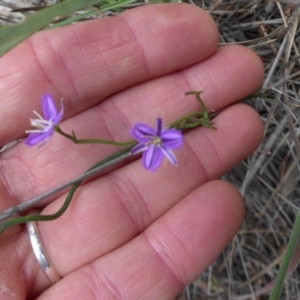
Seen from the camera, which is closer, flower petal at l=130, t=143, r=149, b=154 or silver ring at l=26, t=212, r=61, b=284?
flower petal at l=130, t=143, r=149, b=154

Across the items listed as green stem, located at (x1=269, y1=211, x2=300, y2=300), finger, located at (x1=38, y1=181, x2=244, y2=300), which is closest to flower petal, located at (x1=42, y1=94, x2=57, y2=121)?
finger, located at (x1=38, y1=181, x2=244, y2=300)

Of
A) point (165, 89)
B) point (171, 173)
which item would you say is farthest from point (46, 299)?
point (165, 89)

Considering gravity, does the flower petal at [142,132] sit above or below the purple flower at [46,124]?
below

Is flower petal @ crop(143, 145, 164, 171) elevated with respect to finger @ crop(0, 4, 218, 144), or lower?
lower

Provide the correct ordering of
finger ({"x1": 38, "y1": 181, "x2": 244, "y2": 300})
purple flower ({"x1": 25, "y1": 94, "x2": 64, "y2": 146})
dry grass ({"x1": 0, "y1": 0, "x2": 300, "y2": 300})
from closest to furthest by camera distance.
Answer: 1. purple flower ({"x1": 25, "y1": 94, "x2": 64, "y2": 146})
2. finger ({"x1": 38, "y1": 181, "x2": 244, "y2": 300})
3. dry grass ({"x1": 0, "y1": 0, "x2": 300, "y2": 300})

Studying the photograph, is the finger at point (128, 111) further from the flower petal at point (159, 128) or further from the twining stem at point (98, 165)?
the flower petal at point (159, 128)

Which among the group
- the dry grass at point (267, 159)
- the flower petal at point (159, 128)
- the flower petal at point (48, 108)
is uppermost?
the flower petal at point (48, 108)

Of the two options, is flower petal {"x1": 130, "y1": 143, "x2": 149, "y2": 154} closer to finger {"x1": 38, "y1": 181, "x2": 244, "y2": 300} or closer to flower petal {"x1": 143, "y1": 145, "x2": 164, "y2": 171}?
flower petal {"x1": 143, "y1": 145, "x2": 164, "y2": 171}

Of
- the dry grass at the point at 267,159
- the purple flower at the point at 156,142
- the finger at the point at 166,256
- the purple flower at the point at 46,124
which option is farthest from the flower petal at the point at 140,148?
the dry grass at the point at 267,159
